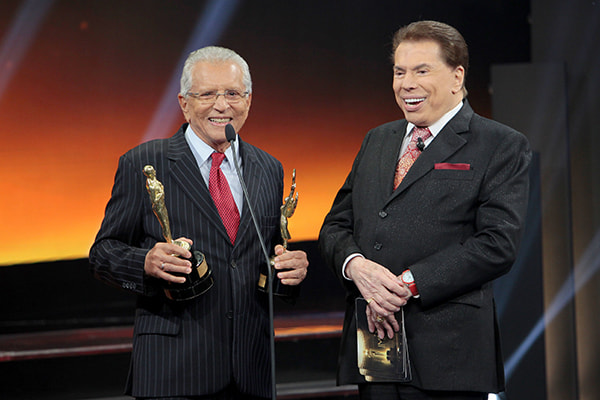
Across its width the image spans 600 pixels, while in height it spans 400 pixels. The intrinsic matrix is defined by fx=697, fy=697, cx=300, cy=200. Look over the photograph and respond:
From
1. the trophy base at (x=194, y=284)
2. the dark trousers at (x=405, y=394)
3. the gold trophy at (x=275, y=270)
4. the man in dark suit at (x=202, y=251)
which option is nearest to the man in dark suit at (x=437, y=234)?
the dark trousers at (x=405, y=394)

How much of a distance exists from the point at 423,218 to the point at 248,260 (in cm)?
55

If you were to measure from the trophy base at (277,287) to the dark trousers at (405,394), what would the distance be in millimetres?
354

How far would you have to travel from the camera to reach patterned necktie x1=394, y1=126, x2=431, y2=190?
2.07m

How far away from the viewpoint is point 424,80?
6.64ft

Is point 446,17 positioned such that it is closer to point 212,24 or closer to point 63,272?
point 212,24

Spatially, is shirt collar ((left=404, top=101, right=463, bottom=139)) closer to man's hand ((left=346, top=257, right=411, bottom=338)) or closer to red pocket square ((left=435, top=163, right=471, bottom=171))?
red pocket square ((left=435, top=163, right=471, bottom=171))

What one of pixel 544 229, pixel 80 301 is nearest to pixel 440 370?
pixel 544 229

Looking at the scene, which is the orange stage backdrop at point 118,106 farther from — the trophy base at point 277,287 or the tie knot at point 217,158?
the trophy base at point 277,287

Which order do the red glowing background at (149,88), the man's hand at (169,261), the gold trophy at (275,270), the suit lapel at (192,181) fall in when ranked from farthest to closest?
1. the red glowing background at (149,88)
2. the suit lapel at (192,181)
3. the gold trophy at (275,270)
4. the man's hand at (169,261)

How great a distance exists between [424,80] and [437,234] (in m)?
0.45

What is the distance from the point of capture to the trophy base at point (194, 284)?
1.91m

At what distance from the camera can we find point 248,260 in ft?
6.98

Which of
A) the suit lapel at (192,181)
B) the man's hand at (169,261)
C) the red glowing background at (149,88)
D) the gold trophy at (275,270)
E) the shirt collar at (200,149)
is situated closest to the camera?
the man's hand at (169,261)

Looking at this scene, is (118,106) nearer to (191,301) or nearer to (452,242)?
(191,301)
